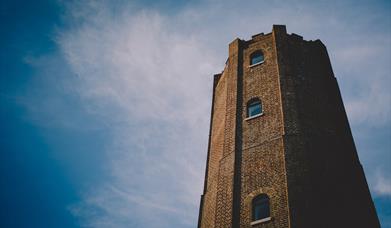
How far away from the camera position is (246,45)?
1934cm

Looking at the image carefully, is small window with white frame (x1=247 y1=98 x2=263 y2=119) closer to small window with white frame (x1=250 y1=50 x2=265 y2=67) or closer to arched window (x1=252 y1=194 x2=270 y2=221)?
small window with white frame (x1=250 y1=50 x2=265 y2=67)

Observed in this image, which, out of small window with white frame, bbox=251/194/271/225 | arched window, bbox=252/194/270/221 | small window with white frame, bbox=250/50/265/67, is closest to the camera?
small window with white frame, bbox=251/194/271/225

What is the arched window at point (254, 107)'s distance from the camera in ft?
49.5

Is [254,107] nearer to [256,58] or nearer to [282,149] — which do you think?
[282,149]

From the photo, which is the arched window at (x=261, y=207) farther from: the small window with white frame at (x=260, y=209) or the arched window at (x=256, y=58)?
the arched window at (x=256, y=58)

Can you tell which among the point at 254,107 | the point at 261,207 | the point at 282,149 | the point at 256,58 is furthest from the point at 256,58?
the point at 261,207

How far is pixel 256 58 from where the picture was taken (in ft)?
59.5

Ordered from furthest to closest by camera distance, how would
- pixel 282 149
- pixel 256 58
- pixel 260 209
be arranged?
pixel 256 58 < pixel 282 149 < pixel 260 209

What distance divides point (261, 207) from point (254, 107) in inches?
199

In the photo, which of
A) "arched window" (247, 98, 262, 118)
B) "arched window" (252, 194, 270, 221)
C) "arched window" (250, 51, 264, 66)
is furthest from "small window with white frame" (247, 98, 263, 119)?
"arched window" (252, 194, 270, 221)

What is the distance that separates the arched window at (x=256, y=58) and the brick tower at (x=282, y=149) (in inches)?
0.8

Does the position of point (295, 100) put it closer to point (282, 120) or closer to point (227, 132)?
point (282, 120)

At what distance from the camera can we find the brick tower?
1127 cm

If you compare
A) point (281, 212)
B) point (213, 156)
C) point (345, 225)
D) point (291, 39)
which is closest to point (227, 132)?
point (213, 156)
